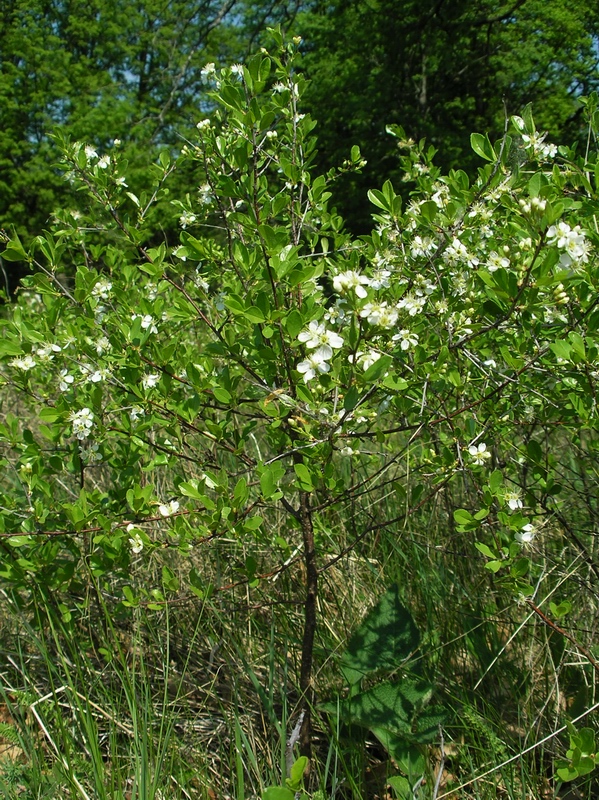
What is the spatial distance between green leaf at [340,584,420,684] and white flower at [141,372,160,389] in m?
0.82

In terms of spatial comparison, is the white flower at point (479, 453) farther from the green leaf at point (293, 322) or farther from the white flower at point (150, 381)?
the white flower at point (150, 381)

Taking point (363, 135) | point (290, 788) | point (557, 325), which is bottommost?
point (363, 135)

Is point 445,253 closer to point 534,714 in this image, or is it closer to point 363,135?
point 534,714

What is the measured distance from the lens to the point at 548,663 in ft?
6.15

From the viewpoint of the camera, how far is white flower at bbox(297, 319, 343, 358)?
125 centimetres

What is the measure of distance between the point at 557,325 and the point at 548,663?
3.01 ft

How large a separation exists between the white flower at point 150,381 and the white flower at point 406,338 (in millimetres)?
545

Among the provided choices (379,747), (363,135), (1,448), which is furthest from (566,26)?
(379,747)

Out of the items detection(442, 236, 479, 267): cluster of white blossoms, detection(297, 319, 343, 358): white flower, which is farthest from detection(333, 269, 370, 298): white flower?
detection(442, 236, 479, 267): cluster of white blossoms

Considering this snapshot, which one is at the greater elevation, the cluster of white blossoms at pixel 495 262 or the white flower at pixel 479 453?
the cluster of white blossoms at pixel 495 262

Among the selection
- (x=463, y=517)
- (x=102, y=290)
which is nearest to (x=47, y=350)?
(x=102, y=290)

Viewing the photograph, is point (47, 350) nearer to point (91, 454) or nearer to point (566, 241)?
point (91, 454)

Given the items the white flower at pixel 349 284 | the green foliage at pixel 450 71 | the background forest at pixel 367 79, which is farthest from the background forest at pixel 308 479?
the green foliage at pixel 450 71

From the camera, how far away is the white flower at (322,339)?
1.25 metres
